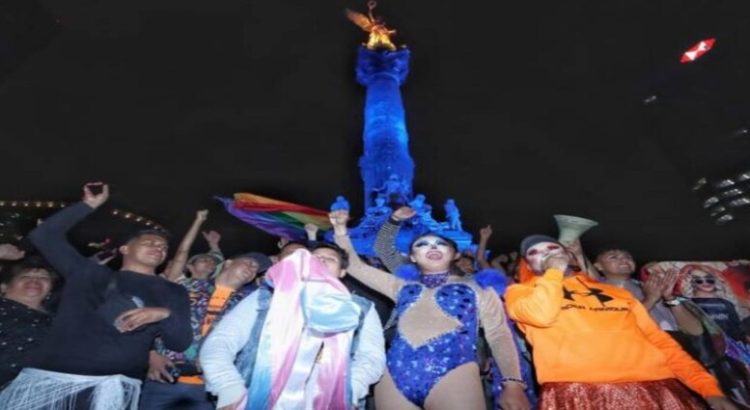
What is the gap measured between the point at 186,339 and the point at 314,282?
149 centimetres

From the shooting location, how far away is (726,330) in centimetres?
480

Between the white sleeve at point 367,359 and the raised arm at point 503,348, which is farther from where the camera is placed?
the raised arm at point 503,348

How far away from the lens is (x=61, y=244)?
375 cm

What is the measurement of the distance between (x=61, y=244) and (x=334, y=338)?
2.46m

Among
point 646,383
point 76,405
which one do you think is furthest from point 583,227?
point 76,405

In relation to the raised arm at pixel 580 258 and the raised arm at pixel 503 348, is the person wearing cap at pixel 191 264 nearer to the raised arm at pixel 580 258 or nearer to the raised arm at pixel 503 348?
the raised arm at pixel 503 348

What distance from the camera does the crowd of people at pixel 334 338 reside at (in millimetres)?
2846

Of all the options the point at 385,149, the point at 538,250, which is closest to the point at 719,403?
the point at 538,250

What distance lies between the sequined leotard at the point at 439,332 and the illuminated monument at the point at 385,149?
566 inches

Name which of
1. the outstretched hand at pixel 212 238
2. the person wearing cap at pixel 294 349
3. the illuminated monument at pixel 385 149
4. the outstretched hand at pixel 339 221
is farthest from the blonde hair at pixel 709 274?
the illuminated monument at pixel 385 149

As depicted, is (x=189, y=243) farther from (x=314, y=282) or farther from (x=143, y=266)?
(x=314, y=282)

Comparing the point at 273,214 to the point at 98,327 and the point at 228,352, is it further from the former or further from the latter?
the point at 228,352

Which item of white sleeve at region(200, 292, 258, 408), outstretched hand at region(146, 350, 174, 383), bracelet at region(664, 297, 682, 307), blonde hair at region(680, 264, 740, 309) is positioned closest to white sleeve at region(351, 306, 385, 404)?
white sleeve at region(200, 292, 258, 408)

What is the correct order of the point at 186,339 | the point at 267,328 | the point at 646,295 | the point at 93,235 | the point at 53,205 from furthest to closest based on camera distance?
the point at 93,235, the point at 53,205, the point at 646,295, the point at 186,339, the point at 267,328
